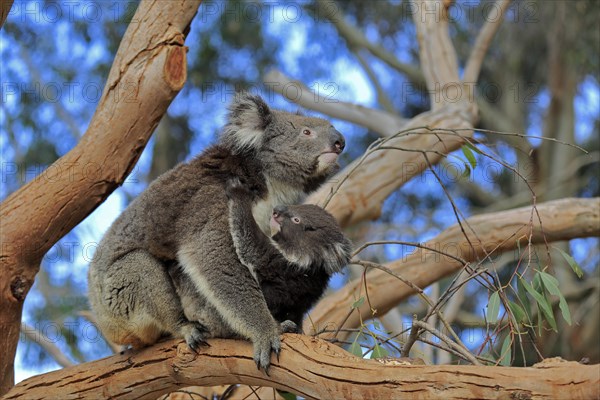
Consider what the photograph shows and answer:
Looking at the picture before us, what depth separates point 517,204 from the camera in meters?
12.6

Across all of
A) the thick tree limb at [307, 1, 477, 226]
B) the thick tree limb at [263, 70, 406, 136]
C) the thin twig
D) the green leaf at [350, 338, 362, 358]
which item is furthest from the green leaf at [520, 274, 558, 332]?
the thick tree limb at [263, 70, 406, 136]

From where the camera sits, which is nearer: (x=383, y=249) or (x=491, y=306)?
(x=491, y=306)

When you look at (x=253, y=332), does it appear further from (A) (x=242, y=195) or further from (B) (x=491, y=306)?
(B) (x=491, y=306)

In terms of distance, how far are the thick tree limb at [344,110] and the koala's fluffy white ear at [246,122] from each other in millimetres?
4000

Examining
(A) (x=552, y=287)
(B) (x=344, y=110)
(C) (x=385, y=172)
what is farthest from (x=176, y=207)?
(B) (x=344, y=110)

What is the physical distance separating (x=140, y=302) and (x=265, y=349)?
2.82 ft

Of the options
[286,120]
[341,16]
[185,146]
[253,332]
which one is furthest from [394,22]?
[253,332]

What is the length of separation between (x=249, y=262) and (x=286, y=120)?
1126 mm

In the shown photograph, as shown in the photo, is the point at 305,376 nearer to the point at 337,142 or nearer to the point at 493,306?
the point at 493,306

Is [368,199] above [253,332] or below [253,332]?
above

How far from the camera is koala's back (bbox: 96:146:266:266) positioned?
4.18m

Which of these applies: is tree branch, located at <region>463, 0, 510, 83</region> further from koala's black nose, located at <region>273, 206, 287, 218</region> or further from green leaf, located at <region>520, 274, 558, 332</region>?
koala's black nose, located at <region>273, 206, 287, 218</region>

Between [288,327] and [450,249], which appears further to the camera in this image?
[450,249]

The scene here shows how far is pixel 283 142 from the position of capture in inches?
183
